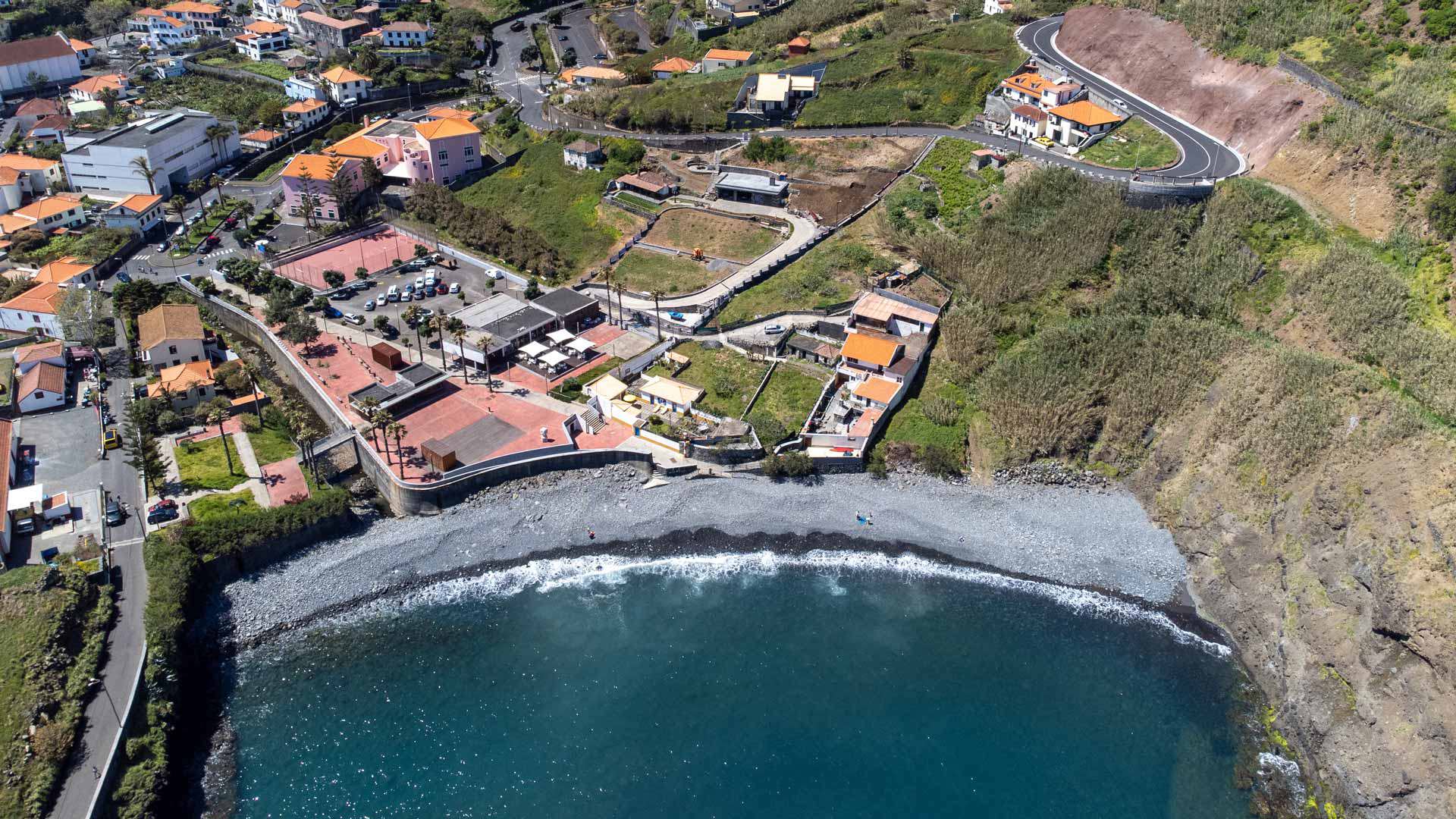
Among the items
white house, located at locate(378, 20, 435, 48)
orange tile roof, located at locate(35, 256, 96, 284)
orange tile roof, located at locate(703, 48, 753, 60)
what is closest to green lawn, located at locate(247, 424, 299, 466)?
orange tile roof, located at locate(35, 256, 96, 284)

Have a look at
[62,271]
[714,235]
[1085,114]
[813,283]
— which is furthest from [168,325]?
[1085,114]

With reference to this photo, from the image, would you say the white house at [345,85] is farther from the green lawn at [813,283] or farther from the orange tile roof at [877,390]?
the orange tile roof at [877,390]

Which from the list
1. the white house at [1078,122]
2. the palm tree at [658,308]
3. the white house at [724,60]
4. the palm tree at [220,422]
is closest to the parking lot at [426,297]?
the palm tree at [658,308]

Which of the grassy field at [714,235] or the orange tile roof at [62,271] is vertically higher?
the grassy field at [714,235]

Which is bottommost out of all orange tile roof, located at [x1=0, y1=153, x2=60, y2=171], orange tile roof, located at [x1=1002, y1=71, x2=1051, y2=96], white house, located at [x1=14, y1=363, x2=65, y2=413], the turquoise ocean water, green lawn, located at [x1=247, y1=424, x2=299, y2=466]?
the turquoise ocean water

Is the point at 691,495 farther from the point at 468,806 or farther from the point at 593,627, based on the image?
the point at 468,806

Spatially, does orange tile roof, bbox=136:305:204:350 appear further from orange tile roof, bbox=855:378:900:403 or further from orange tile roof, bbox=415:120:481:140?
orange tile roof, bbox=855:378:900:403
